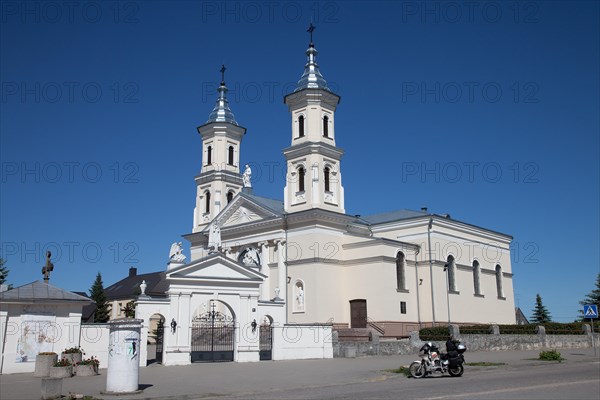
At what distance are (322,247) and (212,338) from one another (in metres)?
13.1

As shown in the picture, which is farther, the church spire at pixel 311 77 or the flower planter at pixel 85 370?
the church spire at pixel 311 77

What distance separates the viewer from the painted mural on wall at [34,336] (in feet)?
70.9

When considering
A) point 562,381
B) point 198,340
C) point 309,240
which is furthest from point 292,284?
point 562,381

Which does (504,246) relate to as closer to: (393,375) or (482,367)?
(482,367)

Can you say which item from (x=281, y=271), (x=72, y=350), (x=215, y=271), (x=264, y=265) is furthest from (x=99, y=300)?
(x=72, y=350)

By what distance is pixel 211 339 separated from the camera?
34.1m

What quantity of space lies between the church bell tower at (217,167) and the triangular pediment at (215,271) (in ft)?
68.6

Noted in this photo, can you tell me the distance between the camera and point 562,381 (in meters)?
16.8

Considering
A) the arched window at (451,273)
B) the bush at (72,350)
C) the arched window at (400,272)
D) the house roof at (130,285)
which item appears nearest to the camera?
the bush at (72,350)

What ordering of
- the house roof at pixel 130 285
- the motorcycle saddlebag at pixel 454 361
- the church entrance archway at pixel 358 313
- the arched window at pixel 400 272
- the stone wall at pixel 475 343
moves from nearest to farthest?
the motorcycle saddlebag at pixel 454 361 < the stone wall at pixel 475 343 < the church entrance archway at pixel 358 313 < the arched window at pixel 400 272 < the house roof at pixel 130 285

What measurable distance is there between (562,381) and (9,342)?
18.4 metres

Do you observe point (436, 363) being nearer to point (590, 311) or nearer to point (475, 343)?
point (590, 311)

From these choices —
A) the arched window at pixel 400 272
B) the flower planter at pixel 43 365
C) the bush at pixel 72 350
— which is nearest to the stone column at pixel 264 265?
the arched window at pixel 400 272

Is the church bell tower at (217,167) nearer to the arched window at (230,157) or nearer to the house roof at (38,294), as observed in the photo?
the arched window at (230,157)
